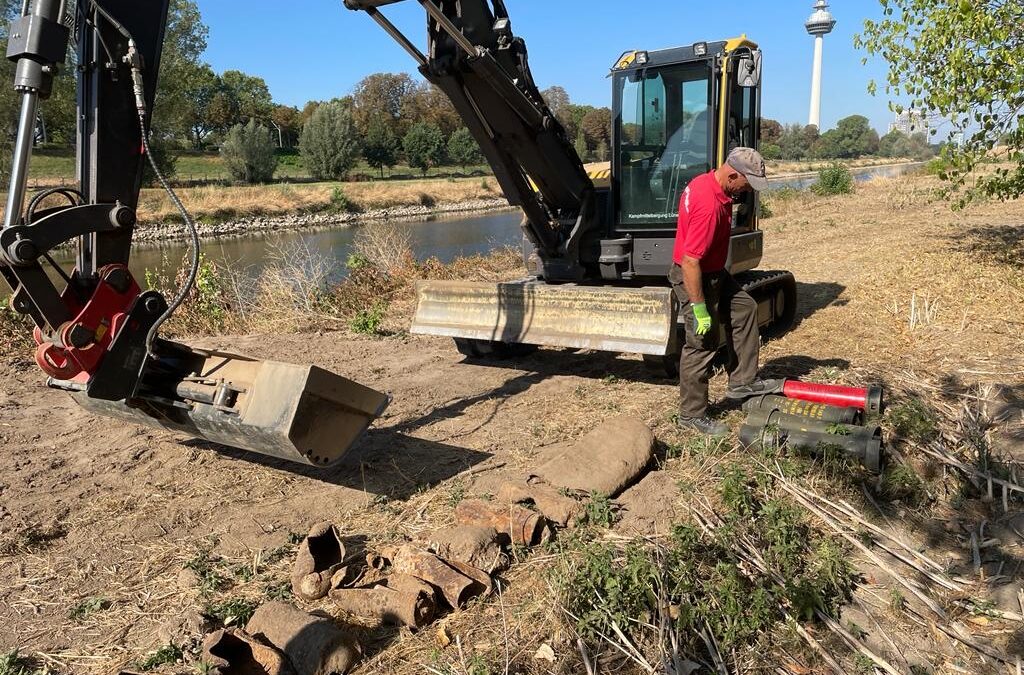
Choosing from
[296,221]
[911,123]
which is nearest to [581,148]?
[911,123]

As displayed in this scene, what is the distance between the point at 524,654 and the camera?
114 inches

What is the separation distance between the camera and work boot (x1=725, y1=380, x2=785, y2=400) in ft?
16.4

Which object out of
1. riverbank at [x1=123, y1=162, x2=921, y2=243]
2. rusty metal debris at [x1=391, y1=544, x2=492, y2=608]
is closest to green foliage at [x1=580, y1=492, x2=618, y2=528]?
rusty metal debris at [x1=391, y1=544, x2=492, y2=608]

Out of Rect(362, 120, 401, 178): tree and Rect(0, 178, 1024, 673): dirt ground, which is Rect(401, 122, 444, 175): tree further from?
Rect(0, 178, 1024, 673): dirt ground

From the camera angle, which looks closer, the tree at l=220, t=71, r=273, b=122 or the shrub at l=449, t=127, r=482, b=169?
the shrub at l=449, t=127, r=482, b=169

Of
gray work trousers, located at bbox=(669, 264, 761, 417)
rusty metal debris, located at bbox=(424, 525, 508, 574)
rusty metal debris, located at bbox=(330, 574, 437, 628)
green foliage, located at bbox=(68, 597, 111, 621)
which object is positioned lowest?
green foliage, located at bbox=(68, 597, 111, 621)

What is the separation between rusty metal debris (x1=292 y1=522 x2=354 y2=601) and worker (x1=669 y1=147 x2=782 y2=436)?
259cm

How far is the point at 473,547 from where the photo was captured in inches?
138

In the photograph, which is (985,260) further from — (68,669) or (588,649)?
(68,669)

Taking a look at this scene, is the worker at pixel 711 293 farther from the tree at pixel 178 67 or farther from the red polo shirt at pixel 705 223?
the tree at pixel 178 67

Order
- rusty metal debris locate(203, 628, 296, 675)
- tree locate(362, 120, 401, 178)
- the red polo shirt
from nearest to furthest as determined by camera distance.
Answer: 1. rusty metal debris locate(203, 628, 296, 675)
2. the red polo shirt
3. tree locate(362, 120, 401, 178)

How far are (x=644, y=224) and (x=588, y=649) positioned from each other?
4.66 metres

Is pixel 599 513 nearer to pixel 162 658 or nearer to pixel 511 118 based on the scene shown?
pixel 162 658

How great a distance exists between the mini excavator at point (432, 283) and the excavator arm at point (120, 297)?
0.03ft
